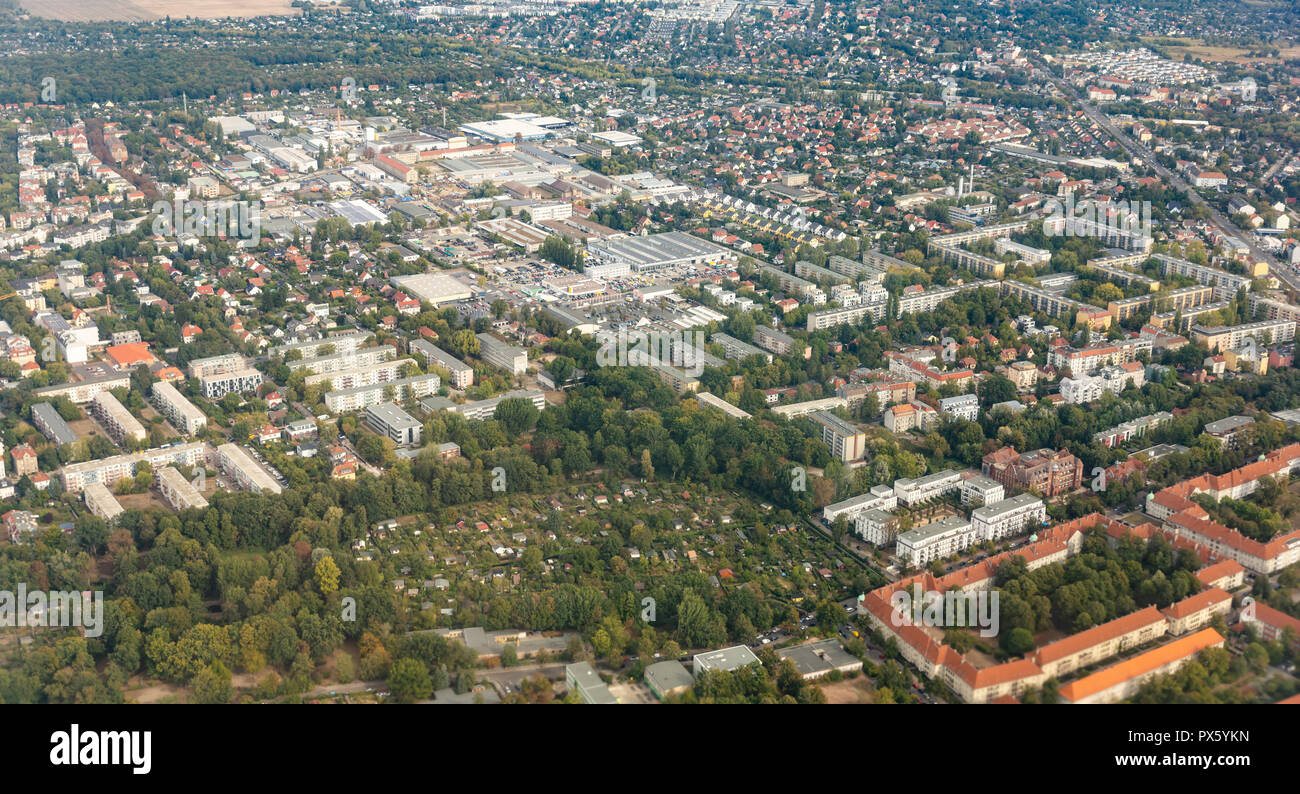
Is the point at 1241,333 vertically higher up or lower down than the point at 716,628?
→ higher up

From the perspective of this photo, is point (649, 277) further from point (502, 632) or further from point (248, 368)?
point (502, 632)

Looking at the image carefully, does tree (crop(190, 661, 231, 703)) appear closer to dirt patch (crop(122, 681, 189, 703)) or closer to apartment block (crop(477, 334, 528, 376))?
dirt patch (crop(122, 681, 189, 703))

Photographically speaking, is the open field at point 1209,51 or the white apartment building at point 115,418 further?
the open field at point 1209,51

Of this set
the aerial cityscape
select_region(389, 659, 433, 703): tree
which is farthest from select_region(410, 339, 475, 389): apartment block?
select_region(389, 659, 433, 703): tree

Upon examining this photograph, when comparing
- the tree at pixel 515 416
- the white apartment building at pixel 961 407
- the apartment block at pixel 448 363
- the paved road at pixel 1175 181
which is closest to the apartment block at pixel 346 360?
the apartment block at pixel 448 363

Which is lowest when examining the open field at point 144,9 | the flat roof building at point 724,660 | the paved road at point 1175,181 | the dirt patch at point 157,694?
the dirt patch at point 157,694

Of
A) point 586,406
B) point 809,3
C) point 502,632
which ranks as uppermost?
point 809,3

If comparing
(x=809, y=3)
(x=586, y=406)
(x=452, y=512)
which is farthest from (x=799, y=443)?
(x=809, y=3)

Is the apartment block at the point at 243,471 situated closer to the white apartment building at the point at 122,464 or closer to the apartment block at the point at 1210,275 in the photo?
the white apartment building at the point at 122,464
